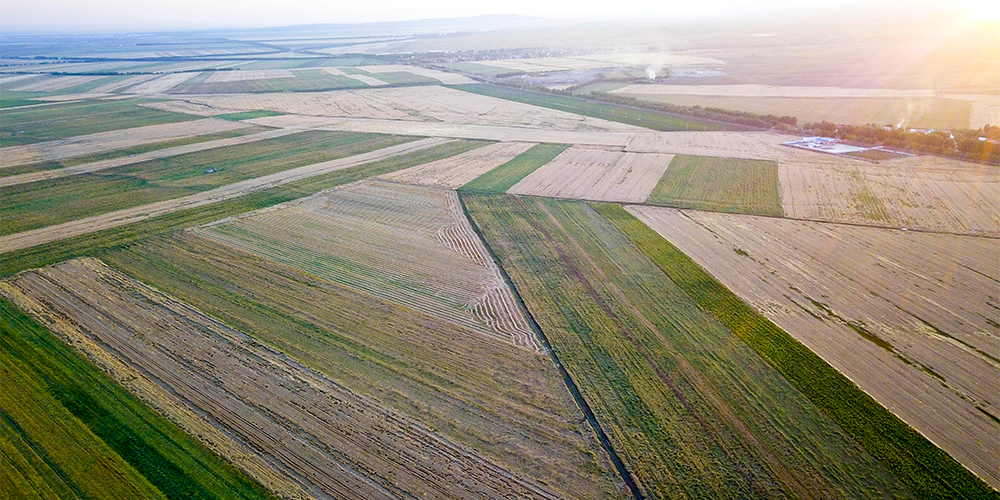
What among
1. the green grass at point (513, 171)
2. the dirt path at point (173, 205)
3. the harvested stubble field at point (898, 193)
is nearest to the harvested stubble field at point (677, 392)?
the green grass at point (513, 171)

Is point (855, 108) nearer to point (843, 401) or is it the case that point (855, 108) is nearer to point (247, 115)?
point (843, 401)

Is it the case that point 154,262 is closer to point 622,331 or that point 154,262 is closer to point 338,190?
point 338,190

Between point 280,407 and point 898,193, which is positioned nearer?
point 280,407

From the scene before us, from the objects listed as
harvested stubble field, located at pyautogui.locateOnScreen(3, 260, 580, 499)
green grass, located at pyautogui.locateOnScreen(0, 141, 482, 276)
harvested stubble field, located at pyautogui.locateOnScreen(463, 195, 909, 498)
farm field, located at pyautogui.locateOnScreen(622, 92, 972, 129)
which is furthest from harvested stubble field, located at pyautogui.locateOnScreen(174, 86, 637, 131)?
harvested stubble field, located at pyautogui.locateOnScreen(3, 260, 580, 499)

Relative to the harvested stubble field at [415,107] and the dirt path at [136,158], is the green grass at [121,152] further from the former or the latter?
the harvested stubble field at [415,107]

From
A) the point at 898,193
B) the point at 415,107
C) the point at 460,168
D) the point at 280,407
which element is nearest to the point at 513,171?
the point at 460,168

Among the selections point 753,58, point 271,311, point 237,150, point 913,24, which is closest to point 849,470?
point 271,311
